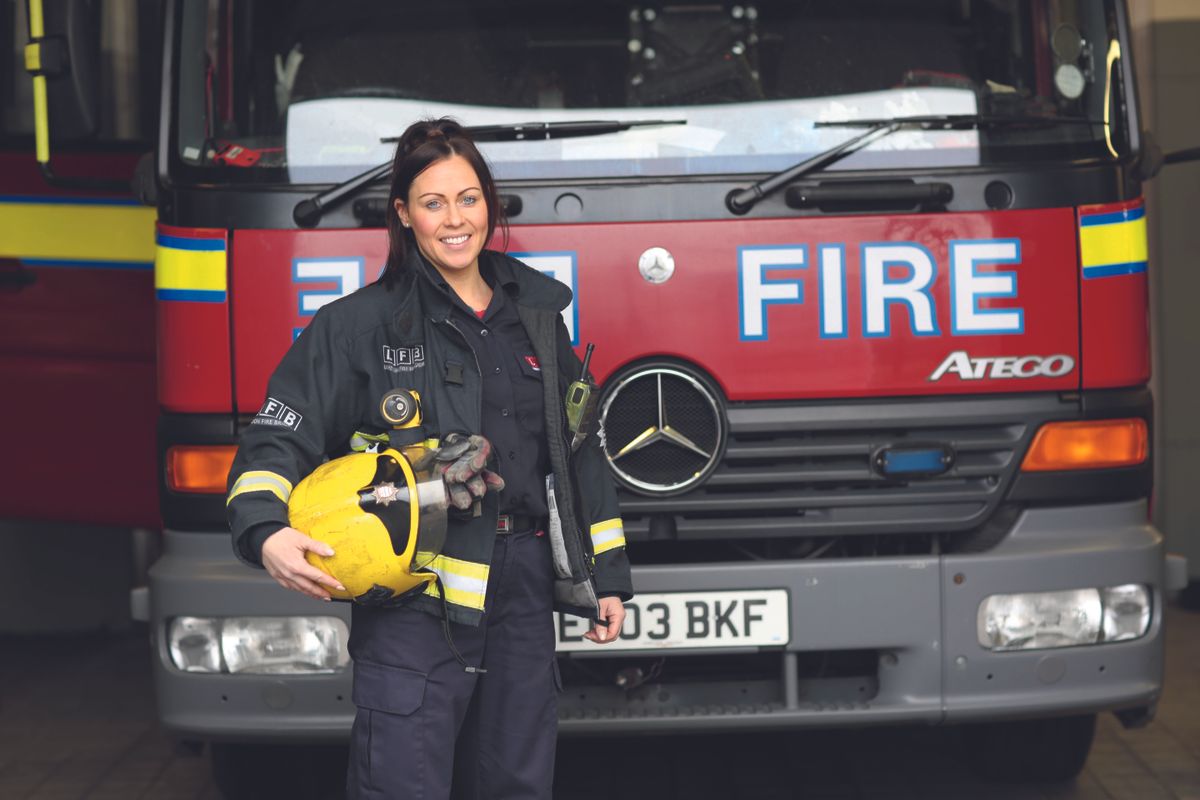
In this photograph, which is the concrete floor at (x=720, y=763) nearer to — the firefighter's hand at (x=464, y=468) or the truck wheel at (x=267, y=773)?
the truck wheel at (x=267, y=773)

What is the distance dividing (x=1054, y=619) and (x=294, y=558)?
194 centimetres

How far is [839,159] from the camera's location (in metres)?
4.14

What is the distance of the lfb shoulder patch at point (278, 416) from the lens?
3205mm

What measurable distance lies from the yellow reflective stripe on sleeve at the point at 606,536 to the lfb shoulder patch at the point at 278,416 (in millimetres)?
630

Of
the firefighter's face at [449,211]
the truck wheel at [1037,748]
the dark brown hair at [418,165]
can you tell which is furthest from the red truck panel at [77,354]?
the truck wheel at [1037,748]

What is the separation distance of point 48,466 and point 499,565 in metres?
2.52

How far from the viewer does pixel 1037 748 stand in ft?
16.3

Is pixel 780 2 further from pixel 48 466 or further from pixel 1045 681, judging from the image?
pixel 48 466

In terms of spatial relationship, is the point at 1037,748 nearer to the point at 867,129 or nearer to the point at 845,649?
the point at 845,649

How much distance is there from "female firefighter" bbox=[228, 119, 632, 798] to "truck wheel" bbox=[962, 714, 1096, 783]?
1951mm

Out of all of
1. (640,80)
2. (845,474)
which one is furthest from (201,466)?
(845,474)

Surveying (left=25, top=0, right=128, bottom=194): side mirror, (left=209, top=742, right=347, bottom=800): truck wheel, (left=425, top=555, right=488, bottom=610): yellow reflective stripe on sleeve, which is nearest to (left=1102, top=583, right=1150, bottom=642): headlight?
(left=425, top=555, right=488, bottom=610): yellow reflective stripe on sleeve

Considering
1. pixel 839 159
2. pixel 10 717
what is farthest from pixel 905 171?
pixel 10 717

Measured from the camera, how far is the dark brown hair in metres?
3.29
